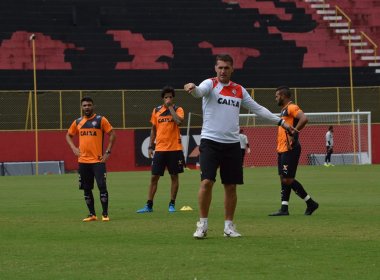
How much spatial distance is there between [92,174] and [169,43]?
1322 inches

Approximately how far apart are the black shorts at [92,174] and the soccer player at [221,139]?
3615 millimetres

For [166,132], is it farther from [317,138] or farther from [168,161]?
[317,138]

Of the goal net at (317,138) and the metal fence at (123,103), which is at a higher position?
the metal fence at (123,103)

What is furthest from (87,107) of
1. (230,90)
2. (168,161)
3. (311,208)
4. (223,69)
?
(223,69)

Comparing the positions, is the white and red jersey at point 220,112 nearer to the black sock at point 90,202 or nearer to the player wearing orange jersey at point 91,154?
the player wearing orange jersey at point 91,154

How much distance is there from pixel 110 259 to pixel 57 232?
3.32m

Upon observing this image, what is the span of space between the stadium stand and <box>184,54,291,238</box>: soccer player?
109 ft

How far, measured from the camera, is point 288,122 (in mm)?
15641

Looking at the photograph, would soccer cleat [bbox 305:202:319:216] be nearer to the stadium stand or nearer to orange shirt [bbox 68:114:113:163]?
orange shirt [bbox 68:114:113:163]

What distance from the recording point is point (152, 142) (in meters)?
17.9

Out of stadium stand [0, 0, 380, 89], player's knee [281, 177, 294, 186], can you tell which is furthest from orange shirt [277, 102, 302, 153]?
stadium stand [0, 0, 380, 89]

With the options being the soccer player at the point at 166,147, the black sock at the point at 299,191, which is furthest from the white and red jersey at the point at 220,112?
the soccer player at the point at 166,147

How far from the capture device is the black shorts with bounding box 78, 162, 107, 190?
49.4ft

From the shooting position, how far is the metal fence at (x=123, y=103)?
4194cm
